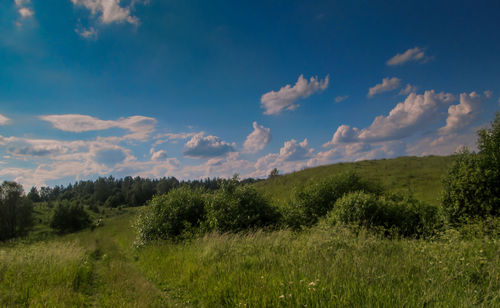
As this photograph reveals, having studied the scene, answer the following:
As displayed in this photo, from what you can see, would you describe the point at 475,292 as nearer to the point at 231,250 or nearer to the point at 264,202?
the point at 231,250

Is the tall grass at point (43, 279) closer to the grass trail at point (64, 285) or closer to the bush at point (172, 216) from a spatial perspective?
the grass trail at point (64, 285)

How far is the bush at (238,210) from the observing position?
1368 cm

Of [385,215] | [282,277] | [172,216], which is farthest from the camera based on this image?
[172,216]

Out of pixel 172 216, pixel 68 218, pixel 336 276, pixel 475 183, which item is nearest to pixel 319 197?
pixel 475 183

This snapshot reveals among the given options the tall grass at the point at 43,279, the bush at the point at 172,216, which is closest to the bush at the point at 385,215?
the bush at the point at 172,216

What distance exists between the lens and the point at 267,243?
30.4ft

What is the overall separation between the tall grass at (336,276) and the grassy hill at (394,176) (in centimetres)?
892

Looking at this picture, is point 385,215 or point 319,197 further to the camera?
point 319,197

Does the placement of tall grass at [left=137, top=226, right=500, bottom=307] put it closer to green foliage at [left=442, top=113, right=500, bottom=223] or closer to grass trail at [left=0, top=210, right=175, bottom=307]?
grass trail at [left=0, top=210, right=175, bottom=307]

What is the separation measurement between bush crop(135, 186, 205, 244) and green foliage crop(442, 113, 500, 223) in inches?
580

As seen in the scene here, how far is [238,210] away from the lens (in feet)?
46.0

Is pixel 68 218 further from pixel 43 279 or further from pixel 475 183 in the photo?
pixel 475 183

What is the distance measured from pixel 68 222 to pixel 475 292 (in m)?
79.4

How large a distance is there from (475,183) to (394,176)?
742 inches
